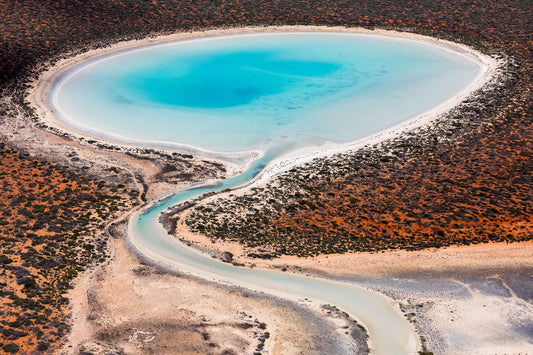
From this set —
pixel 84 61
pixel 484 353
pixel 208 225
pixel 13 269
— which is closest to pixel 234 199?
pixel 208 225

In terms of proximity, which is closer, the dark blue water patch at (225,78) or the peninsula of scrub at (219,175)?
the peninsula of scrub at (219,175)

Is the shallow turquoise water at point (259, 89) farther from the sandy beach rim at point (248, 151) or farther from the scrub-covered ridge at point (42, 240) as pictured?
the scrub-covered ridge at point (42, 240)

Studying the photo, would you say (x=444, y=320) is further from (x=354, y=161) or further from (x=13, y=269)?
(x=13, y=269)

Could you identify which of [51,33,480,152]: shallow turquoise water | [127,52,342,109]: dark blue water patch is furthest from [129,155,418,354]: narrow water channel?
[127,52,342,109]: dark blue water patch

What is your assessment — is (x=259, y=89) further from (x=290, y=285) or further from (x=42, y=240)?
(x=290, y=285)

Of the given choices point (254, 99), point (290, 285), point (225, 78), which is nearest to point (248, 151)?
point (254, 99)

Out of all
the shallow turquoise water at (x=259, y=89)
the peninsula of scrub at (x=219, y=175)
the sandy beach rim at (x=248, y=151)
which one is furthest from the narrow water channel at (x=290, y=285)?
the shallow turquoise water at (x=259, y=89)

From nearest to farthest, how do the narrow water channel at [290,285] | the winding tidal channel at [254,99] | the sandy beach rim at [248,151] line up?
the narrow water channel at [290,285], the winding tidal channel at [254,99], the sandy beach rim at [248,151]
